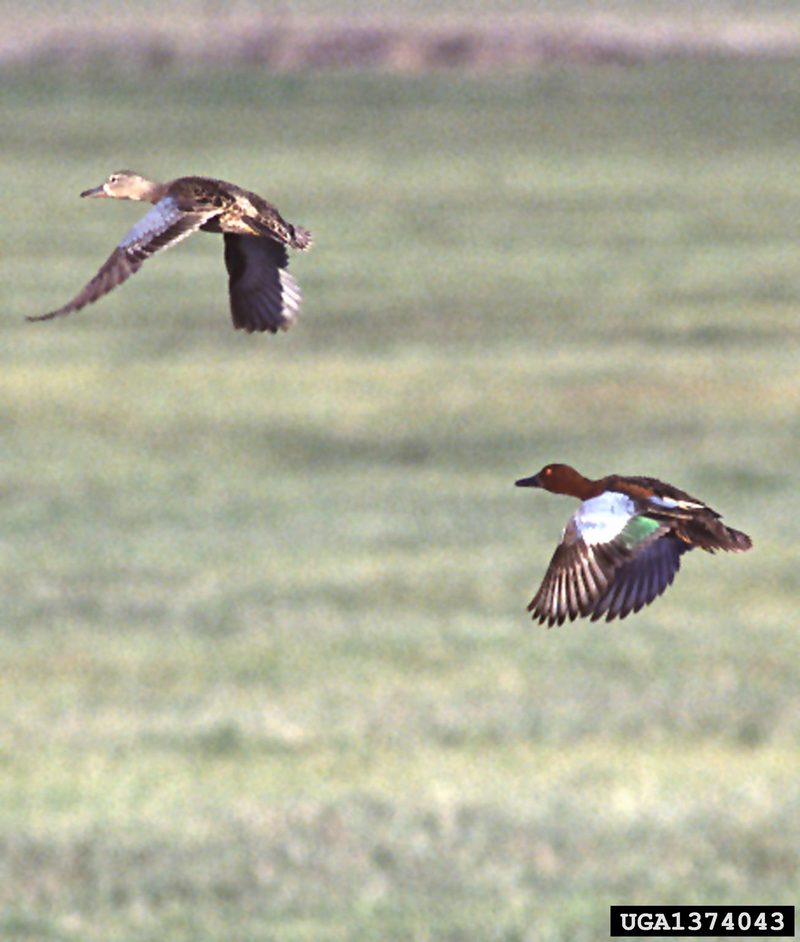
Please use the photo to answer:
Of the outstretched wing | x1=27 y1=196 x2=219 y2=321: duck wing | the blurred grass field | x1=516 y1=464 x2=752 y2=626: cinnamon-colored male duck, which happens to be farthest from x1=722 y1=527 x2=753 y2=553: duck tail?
the blurred grass field

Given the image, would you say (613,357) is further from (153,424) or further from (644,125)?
(644,125)

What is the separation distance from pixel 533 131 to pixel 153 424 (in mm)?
31176

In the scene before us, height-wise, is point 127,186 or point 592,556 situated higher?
point 127,186

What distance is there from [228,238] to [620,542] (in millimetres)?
455

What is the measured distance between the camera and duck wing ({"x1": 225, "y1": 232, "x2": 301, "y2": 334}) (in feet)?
8.64

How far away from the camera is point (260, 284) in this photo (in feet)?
9.13

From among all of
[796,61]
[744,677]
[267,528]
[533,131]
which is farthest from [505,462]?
[533,131]

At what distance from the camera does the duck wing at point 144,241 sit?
7.77 feet

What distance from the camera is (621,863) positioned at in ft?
92.7

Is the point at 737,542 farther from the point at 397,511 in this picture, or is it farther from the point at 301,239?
the point at 397,511

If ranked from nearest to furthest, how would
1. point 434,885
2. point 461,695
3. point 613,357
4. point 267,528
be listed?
point 434,885 < point 461,695 < point 267,528 < point 613,357

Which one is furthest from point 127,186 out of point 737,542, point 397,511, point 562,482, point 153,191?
point 397,511

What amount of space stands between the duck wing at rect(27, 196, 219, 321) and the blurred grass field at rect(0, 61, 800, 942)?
17.4 m

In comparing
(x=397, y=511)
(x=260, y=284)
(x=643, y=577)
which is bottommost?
(x=397, y=511)
